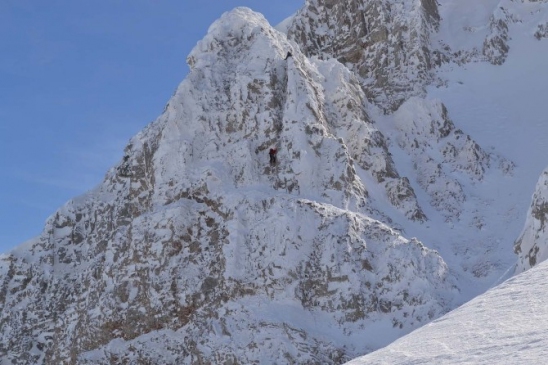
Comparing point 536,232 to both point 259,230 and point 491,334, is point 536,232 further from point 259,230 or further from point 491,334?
point 259,230

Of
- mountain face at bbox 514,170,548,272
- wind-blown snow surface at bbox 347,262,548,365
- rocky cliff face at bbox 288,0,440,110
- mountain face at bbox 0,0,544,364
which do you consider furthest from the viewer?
rocky cliff face at bbox 288,0,440,110

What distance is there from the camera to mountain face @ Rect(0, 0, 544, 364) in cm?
3588

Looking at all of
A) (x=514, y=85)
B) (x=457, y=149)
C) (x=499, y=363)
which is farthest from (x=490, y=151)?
(x=499, y=363)

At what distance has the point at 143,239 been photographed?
131 feet

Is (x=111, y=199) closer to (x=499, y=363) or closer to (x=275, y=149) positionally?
(x=275, y=149)

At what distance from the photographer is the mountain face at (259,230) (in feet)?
118

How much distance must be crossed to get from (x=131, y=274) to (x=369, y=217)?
11198 mm

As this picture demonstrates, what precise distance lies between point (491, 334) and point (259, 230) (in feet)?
76.5

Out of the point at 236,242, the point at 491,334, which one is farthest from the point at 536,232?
the point at 236,242

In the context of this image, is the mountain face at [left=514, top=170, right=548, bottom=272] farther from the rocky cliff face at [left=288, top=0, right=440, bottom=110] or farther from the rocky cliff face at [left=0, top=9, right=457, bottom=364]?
the rocky cliff face at [left=288, top=0, right=440, bottom=110]

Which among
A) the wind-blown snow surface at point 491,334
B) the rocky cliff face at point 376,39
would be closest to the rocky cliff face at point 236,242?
the rocky cliff face at point 376,39

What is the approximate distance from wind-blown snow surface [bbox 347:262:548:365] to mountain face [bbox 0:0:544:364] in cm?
1743

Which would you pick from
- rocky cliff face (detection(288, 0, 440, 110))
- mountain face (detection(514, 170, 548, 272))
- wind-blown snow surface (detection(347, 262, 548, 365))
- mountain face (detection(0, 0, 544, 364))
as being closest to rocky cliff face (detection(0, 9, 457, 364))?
mountain face (detection(0, 0, 544, 364))

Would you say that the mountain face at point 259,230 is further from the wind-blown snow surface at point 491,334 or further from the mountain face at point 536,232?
the wind-blown snow surface at point 491,334
